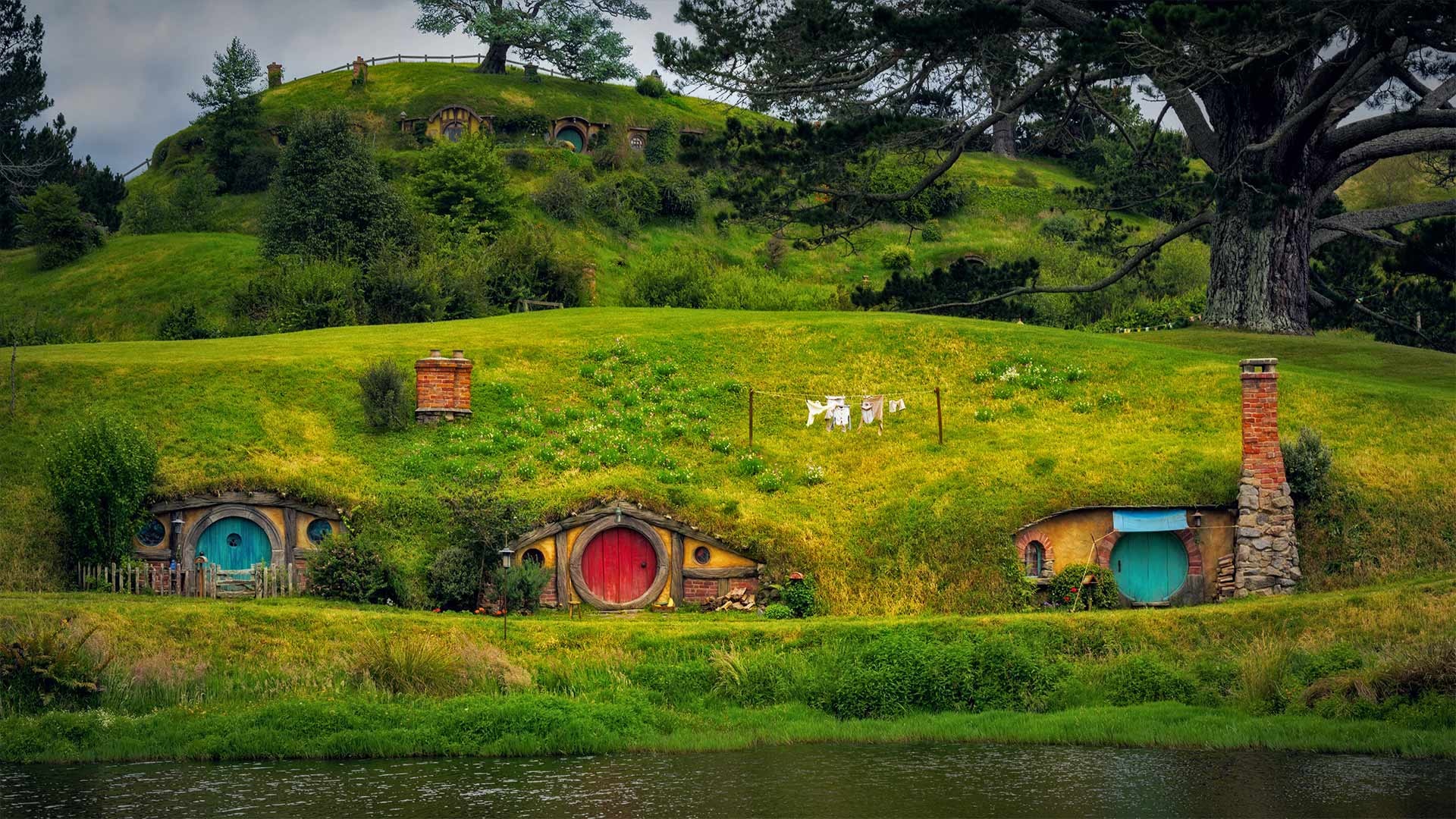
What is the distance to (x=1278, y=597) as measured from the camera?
108 ft

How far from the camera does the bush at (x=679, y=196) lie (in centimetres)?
9525

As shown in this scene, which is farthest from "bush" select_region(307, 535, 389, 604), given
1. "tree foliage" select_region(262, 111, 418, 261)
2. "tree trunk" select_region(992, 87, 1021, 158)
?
"tree trunk" select_region(992, 87, 1021, 158)

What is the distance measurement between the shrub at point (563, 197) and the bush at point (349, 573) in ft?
184

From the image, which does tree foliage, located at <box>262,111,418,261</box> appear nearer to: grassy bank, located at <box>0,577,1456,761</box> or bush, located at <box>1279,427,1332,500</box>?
grassy bank, located at <box>0,577,1456,761</box>

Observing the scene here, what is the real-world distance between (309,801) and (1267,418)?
2364 centimetres

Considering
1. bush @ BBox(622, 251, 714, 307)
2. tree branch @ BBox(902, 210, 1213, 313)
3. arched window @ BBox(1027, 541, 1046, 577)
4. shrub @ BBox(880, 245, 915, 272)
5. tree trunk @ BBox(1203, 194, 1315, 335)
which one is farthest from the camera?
shrub @ BBox(880, 245, 915, 272)

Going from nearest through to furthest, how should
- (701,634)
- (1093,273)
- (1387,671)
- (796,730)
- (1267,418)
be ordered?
(1387,671)
(796,730)
(701,634)
(1267,418)
(1093,273)

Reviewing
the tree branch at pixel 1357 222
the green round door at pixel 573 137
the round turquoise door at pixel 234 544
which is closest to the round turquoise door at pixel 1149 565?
the tree branch at pixel 1357 222

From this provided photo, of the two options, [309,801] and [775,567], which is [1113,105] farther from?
[309,801]

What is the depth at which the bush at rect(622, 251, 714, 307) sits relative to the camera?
225 feet

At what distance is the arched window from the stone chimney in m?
4.49

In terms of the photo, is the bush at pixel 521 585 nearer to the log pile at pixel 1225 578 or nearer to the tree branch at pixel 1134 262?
the log pile at pixel 1225 578

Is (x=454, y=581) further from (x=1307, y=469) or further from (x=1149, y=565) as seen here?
(x=1307, y=469)

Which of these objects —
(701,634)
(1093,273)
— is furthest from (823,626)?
(1093,273)
